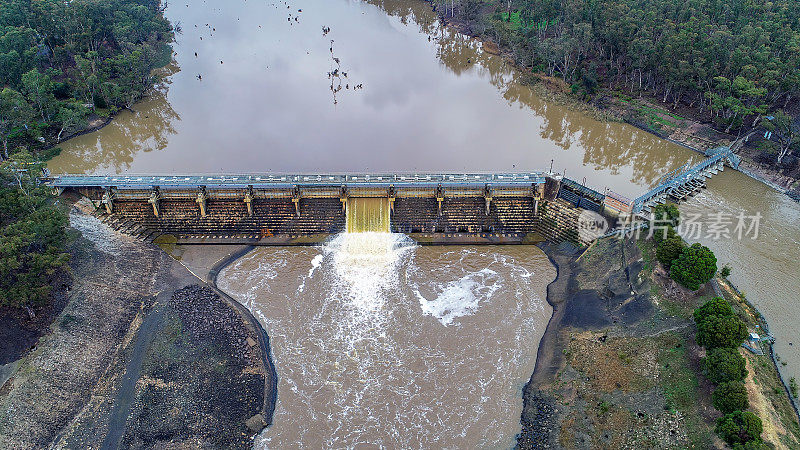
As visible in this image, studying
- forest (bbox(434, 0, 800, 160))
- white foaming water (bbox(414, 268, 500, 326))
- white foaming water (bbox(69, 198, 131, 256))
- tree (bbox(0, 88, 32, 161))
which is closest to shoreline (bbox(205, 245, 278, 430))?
white foaming water (bbox(69, 198, 131, 256))

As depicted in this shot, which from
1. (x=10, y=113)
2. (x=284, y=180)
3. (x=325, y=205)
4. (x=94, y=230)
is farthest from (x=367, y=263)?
(x=10, y=113)

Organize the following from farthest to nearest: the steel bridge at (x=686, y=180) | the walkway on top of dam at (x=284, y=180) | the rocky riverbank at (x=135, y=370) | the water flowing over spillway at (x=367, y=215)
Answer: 1. the water flowing over spillway at (x=367, y=215)
2. the walkway on top of dam at (x=284, y=180)
3. the steel bridge at (x=686, y=180)
4. the rocky riverbank at (x=135, y=370)

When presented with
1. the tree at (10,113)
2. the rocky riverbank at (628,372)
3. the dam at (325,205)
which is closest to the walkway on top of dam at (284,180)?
the dam at (325,205)

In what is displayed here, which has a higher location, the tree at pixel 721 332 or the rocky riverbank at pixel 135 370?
the tree at pixel 721 332

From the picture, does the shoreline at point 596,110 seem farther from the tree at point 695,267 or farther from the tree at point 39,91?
the tree at point 39,91

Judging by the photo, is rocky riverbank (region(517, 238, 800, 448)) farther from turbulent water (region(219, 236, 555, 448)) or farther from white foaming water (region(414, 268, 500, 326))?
white foaming water (region(414, 268, 500, 326))

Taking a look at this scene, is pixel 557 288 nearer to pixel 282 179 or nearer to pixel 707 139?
pixel 282 179
